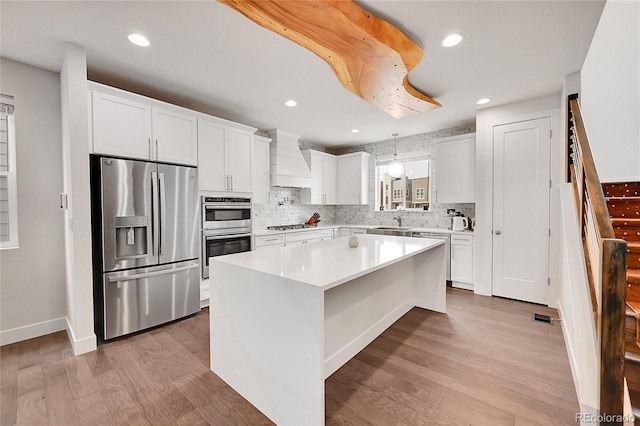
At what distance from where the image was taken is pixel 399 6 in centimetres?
181

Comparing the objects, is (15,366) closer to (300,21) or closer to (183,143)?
(183,143)

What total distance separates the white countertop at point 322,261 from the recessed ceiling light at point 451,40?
1.76 metres

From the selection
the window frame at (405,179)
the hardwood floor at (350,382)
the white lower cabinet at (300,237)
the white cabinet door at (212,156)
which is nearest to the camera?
the hardwood floor at (350,382)

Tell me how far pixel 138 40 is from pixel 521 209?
179 inches

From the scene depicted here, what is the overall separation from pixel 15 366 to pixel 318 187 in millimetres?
4524

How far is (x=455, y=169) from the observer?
172 inches

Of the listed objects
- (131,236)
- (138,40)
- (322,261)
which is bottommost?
(322,261)

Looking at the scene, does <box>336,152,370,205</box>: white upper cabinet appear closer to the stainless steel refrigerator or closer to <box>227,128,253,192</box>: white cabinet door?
<box>227,128,253,192</box>: white cabinet door

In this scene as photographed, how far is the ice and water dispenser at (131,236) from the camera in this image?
260cm

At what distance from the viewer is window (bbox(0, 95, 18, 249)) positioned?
2518mm

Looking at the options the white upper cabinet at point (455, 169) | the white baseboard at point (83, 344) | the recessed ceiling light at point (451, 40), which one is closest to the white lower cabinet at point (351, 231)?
the white upper cabinet at point (455, 169)

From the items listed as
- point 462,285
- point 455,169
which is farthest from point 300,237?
point 455,169

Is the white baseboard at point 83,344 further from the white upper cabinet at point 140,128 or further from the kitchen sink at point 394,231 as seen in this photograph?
the kitchen sink at point 394,231

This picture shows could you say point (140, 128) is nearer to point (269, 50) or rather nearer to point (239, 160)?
point (239, 160)
